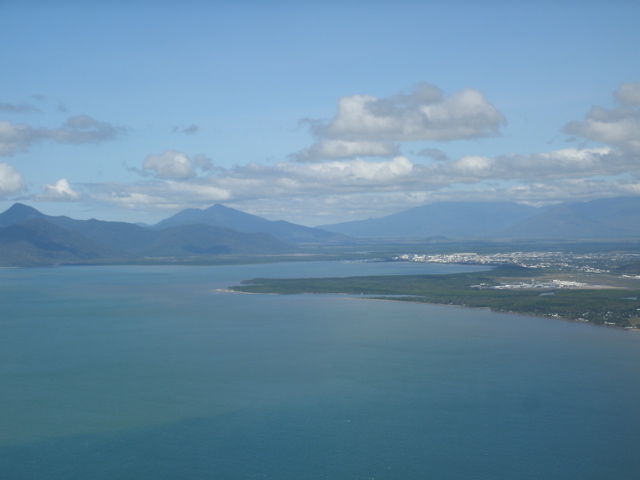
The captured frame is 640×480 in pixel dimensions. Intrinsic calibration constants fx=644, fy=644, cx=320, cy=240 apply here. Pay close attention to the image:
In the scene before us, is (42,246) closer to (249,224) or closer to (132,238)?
(132,238)

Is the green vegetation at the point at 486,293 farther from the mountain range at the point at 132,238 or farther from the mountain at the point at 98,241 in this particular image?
the mountain range at the point at 132,238

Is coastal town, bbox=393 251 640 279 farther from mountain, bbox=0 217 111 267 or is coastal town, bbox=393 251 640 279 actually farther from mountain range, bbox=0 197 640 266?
mountain, bbox=0 217 111 267

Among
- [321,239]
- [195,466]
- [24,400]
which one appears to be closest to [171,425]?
[195,466]

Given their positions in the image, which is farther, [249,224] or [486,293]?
[249,224]

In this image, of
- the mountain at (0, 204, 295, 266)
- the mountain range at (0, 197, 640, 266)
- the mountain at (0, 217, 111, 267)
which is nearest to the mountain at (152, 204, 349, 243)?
the mountain range at (0, 197, 640, 266)

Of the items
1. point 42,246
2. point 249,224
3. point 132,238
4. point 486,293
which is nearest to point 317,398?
point 486,293

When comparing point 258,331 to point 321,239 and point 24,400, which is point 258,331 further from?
point 321,239
